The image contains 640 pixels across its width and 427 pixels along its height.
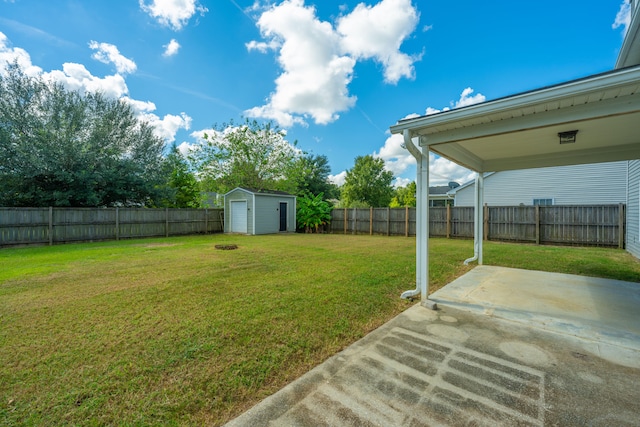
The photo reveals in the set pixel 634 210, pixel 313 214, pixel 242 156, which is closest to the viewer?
pixel 634 210

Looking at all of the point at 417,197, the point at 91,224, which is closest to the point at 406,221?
the point at 417,197

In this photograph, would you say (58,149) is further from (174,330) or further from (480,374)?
(480,374)

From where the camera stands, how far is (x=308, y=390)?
5.92 ft

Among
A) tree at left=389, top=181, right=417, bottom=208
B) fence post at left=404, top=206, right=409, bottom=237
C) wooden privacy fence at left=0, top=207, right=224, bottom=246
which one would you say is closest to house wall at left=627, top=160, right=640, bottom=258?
fence post at left=404, top=206, right=409, bottom=237

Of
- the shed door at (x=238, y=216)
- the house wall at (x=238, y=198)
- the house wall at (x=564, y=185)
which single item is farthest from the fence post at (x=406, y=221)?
the shed door at (x=238, y=216)

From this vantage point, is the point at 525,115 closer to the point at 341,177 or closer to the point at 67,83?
the point at 67,83

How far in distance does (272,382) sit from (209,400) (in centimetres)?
42

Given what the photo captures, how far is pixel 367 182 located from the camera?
2872cm

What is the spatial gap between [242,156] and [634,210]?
18325 mm

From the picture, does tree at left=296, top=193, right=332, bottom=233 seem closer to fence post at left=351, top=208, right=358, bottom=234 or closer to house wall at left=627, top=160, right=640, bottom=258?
fence post at left=351, top=208, right=358, bottom=234

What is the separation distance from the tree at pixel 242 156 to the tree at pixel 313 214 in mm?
5421

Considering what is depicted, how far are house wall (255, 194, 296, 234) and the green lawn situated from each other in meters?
8.02

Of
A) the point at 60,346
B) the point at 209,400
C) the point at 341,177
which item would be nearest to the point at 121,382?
the point at 209,400

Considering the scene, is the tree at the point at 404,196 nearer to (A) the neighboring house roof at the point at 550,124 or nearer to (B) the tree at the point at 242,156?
(B) the tree at the point at 242,156
